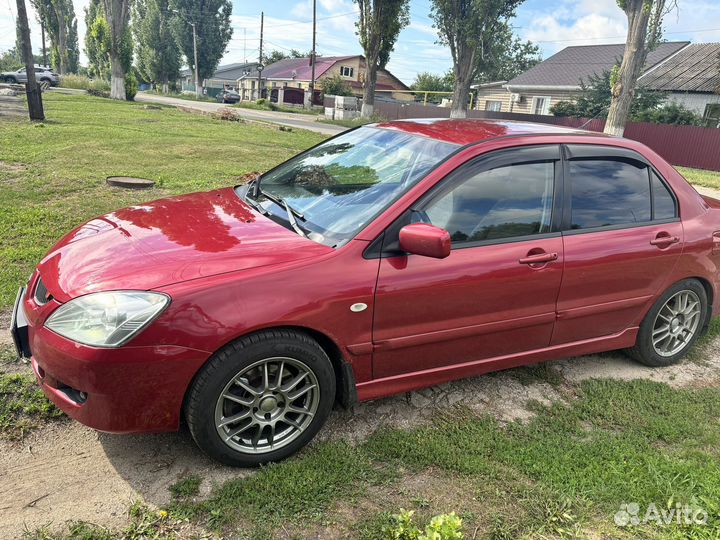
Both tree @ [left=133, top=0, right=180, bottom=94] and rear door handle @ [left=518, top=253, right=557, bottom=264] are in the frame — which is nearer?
rear door handle @ [left=518, top=253, right=557, bottom=264]

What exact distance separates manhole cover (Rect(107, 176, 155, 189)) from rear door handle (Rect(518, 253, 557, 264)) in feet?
20.8

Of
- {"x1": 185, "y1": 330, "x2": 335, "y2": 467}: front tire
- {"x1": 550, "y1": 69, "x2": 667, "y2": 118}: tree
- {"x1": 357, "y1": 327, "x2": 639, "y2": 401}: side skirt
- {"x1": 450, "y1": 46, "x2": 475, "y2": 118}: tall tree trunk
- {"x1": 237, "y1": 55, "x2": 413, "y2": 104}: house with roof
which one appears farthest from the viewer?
{"x1": 237, "y1": 55, "x2": 413, "y2": 104}: house with roof

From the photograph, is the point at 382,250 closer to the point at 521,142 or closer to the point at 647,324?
the point at 521,142

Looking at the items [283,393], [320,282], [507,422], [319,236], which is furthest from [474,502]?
[319,236]

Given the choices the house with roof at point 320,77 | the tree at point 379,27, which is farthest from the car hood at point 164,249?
the house with roof at point 320,77

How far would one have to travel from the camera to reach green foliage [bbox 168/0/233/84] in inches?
2227

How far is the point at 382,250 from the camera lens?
2.72 metres

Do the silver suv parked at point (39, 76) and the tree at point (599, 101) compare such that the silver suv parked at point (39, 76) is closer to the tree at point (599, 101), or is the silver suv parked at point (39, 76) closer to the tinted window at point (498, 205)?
the tree at point (599, 101)

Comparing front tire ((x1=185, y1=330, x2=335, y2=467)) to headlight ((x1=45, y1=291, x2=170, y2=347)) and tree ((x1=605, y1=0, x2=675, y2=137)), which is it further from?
tree ((x1=605, y1=0, x2=675, y2=137))

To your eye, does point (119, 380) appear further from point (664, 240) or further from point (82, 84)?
point (82, 84)

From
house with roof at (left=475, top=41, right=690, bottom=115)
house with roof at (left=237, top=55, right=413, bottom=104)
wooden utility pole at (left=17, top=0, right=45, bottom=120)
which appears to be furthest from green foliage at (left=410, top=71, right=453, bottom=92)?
wooden utility pole at (left=17, top=0, right=45, bottom=120)

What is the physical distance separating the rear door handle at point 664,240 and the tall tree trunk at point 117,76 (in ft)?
104

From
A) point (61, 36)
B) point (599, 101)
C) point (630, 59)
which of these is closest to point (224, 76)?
point (61, 36)

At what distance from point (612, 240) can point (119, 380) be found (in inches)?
114
